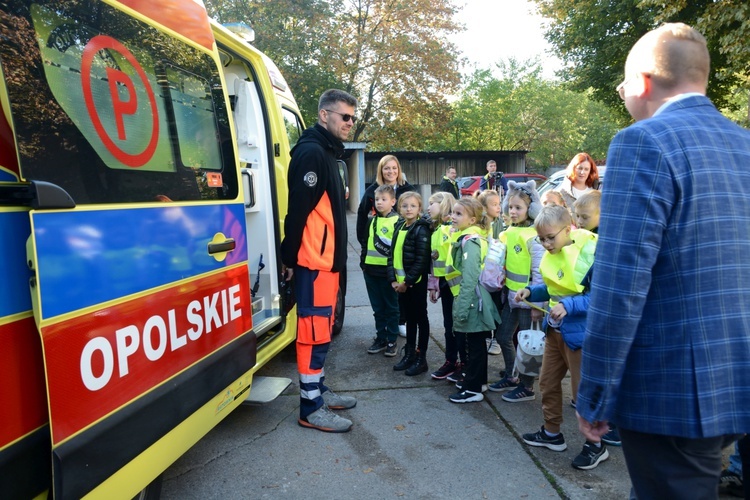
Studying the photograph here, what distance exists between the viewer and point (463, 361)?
13.8ft

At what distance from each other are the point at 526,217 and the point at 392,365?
1.78 metres

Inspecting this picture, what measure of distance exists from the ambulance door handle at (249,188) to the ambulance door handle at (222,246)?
1087 millimetres

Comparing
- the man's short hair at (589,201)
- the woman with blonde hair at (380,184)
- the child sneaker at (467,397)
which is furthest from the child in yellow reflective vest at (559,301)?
the woman with blonde hair at (380,184)

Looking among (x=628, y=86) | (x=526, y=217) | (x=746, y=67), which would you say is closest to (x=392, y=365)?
(x=526, y=217)

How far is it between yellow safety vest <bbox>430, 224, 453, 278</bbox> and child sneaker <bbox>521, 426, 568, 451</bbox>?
1.39 m

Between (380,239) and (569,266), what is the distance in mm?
2052

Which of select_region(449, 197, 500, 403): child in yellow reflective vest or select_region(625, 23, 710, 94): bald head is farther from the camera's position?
select_region(449, 197, 500, 403): child in yellow reflective vest

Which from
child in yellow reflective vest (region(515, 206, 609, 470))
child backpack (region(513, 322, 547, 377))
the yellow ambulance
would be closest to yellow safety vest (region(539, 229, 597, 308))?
child in yellow reflective vest (region(515, 206, 609, 470))

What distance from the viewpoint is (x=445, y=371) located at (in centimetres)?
431

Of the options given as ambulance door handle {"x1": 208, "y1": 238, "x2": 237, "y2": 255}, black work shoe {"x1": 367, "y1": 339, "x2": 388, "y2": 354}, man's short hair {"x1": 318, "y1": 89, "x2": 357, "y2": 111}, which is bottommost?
black work shoe {"x1": 367, "y1": 339, "x2": 388, "y2": 354}

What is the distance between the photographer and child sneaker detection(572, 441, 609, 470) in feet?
9.66

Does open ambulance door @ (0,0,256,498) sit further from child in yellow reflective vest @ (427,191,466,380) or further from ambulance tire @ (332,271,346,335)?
ambulance tire @ (332,271,346,335)

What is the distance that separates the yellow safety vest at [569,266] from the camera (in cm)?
287

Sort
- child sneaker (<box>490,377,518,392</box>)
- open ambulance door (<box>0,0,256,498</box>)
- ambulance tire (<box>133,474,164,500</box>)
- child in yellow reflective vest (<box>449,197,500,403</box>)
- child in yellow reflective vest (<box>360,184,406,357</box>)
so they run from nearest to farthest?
open ambulance door (<box>0,0,256,498</box>), ambulance tire (<box>133,474,164,500</box>), child in yellow reflective vest (<box>449,197,500,403</box>), child sneaker (<box>490,377,518,392</box>), child in yellow reflective vest (<box>360,184,406,357</box>)
